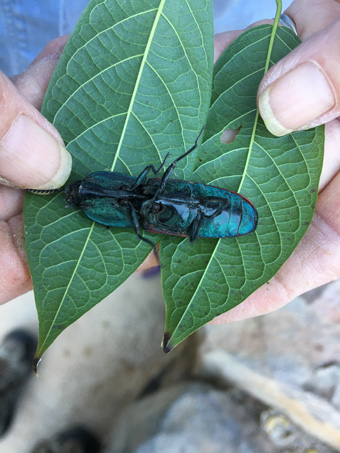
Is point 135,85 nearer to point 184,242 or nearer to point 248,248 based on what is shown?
point 184,242

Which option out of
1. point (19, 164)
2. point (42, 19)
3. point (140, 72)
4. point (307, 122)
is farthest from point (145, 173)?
point (42, 19)

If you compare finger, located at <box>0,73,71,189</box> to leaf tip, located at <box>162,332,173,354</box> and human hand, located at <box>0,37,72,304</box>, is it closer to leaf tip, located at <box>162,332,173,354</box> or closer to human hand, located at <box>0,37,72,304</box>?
human hand, located at <box>0,37,72,304</box>

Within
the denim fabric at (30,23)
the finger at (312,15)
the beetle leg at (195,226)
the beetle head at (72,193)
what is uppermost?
the denim fabric at (30,23)

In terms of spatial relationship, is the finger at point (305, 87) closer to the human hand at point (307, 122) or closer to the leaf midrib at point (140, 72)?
the human hand at point (307, 122)

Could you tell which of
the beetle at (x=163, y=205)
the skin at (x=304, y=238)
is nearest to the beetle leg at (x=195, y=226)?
the beetle at (x=163, y=205)

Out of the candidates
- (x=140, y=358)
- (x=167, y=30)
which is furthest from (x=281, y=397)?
(x=167, y=30)
